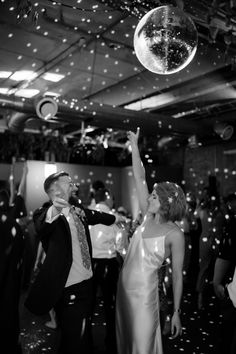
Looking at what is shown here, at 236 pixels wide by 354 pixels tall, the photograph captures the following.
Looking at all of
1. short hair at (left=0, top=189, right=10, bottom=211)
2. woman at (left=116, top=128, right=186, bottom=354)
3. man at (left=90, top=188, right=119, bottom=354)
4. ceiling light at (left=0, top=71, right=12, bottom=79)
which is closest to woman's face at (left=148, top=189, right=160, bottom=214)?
woman at (left=116, top=128, right=186, bottom=354)

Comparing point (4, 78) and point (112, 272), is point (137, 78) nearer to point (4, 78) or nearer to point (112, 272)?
point (4, 78)

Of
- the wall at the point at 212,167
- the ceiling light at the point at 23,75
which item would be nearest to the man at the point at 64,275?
the ceiling light at the point at 23,75

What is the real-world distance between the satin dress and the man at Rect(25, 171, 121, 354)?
222mm

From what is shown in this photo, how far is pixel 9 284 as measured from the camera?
2.00 meters

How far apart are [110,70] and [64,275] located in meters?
3.16

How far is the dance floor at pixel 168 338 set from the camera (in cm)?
269

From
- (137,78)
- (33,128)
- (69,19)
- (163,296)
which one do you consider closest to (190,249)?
(137,78)

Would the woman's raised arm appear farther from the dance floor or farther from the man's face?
the dance floor

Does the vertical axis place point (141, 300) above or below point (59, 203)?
below

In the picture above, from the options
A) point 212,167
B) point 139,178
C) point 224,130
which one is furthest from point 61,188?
point 212,167

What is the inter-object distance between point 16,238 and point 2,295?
0.33 m

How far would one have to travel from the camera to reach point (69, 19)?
321cm

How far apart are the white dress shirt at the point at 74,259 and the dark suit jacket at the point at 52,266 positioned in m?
0.05

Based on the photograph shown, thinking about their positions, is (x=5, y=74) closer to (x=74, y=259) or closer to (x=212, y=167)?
(x=74, y=259)
